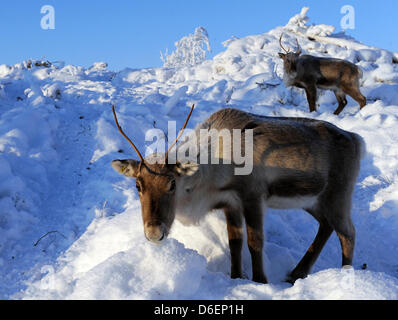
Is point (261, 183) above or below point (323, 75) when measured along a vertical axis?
above

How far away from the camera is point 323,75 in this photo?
10664 mm

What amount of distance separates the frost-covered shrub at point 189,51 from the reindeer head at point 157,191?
18.1 metres

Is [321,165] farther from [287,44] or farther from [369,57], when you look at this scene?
[287,44]

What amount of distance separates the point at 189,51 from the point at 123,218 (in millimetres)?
19856

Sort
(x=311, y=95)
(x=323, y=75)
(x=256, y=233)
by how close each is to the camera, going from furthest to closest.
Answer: (x=323, y=75) → (x=311, y=95) → (x=256, y=233)

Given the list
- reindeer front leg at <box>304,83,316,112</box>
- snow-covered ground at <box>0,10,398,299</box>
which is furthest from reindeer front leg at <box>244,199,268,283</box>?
reindeer front leg at <box>304,83,316,112</box>

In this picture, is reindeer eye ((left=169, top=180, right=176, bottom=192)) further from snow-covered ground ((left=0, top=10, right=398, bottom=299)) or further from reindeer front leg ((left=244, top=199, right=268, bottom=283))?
reindeer front leg ((left=244, top=199, right=268, bottom=283))

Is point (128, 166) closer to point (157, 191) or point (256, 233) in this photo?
point (157, 191)

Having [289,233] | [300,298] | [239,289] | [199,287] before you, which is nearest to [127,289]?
[199,287]

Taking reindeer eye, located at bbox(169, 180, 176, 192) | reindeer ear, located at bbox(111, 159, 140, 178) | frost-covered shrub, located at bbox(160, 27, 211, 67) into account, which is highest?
reindeer ear, located at bbox(111, 159, 140, 178)

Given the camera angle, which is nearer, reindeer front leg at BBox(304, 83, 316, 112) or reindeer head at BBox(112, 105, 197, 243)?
reindeer head at BBox(112, 105, 197, 243)

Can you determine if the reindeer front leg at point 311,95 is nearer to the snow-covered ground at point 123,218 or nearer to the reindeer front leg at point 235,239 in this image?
the snow-covered ground at point 123,218

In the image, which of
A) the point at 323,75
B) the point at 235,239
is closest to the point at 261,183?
the point at 235,239

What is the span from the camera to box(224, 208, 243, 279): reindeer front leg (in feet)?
11.5
